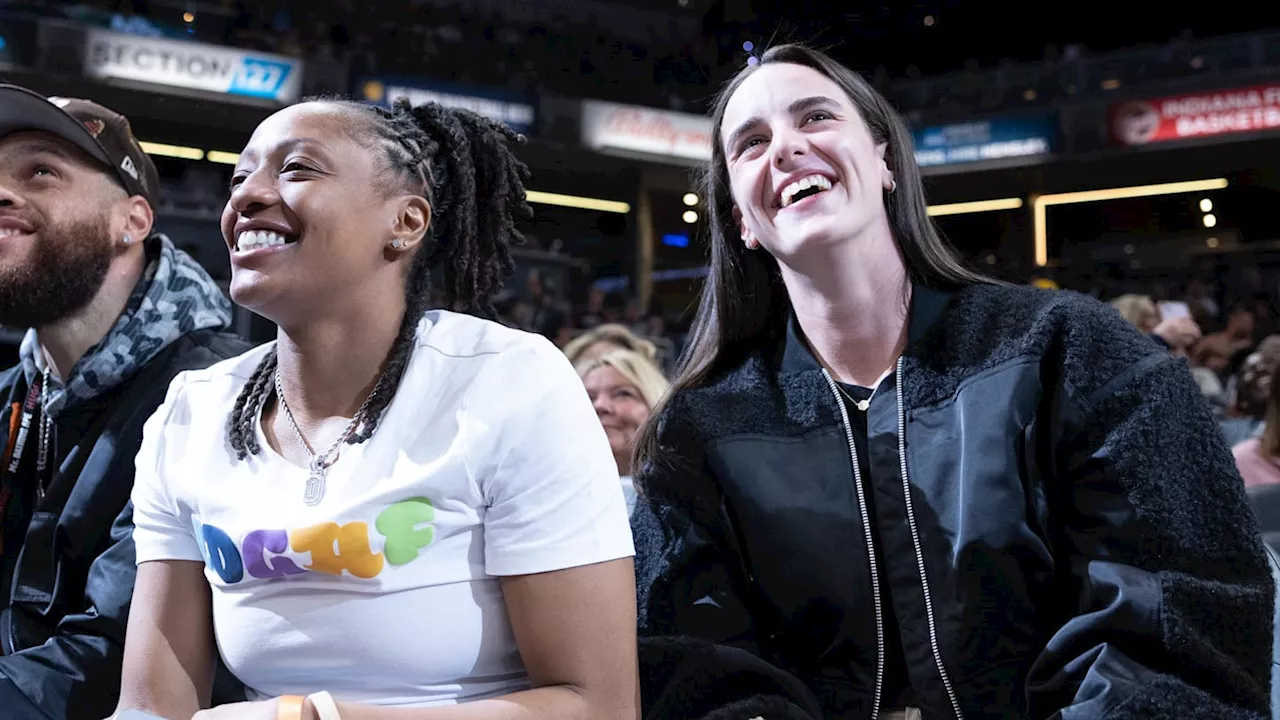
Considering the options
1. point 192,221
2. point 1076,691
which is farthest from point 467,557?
point 192,221

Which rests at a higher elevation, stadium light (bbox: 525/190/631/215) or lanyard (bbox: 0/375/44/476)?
stadium light (bbox: 525/190/631/215)

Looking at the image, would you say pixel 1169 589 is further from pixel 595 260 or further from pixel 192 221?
pixel 595 260

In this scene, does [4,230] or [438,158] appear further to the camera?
[4,230]

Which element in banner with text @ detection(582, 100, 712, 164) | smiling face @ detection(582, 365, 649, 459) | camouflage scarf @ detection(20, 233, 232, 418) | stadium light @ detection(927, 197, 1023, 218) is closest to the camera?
camouflage scarf @ detection(20, 233, 232, 418)

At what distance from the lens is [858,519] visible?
1542 millimetres

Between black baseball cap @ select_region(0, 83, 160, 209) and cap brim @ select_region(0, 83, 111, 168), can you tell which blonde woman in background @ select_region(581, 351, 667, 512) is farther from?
cap brim @ select_region(0, 83, 111, 168)

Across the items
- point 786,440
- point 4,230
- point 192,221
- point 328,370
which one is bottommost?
point 786,440

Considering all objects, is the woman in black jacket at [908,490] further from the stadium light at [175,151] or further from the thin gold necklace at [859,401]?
the stadium light at [175,151]

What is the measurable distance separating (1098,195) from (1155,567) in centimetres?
1376

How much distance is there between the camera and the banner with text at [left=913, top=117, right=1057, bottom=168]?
12.3m

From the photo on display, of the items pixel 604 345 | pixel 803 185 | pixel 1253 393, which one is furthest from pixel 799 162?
pixel 1253 393

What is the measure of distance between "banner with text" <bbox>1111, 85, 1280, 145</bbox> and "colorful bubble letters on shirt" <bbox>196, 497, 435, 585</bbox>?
11.9m

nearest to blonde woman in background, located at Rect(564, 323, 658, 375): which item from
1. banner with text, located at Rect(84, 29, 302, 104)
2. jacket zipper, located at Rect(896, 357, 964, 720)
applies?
jacket zipper, located at Rect(896, 357, 964, 720)

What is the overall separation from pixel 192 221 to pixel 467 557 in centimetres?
614
